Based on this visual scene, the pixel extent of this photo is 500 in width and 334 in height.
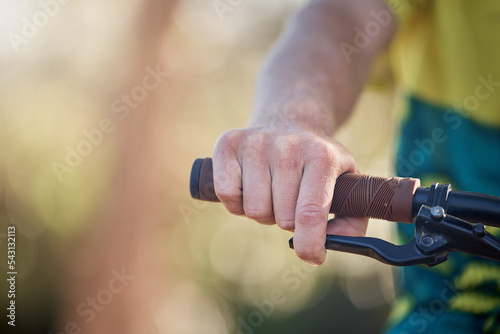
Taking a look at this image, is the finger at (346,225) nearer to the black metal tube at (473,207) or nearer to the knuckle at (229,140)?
the black metal tube at (473,207)

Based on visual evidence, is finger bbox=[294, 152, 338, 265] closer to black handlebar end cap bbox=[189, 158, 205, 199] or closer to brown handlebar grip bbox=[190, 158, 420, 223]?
brown handlebar grip bbox=[190, 158, 420, 223]

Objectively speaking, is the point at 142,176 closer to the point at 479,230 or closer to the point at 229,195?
the point at 229,195

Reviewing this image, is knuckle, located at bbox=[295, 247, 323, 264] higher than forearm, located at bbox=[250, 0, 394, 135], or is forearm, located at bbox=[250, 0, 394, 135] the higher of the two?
forearm, located at bbox=[250, 0, 394, 135]

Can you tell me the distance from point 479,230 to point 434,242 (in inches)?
3.9

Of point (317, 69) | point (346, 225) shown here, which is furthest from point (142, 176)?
point (346, 225)

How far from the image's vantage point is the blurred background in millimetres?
4727

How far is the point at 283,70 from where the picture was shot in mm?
1757

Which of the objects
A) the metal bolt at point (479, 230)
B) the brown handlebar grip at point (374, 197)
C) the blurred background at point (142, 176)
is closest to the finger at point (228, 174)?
the brown handlebar grip at point (374, 197)

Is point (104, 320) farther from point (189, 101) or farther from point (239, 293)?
point (239, 293)

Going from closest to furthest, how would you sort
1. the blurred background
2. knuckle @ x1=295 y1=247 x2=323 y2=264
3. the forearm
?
knuckle @ x1=295 y1=247 x2=323 y2=264, the forearm, the blurred background

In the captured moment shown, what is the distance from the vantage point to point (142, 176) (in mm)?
4816

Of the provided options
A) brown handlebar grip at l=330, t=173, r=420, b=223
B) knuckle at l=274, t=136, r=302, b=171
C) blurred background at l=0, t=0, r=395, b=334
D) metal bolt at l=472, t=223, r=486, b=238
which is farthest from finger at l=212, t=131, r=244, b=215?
blurred background at l=0, t=0, r=395, b=334

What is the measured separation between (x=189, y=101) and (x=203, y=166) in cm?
793

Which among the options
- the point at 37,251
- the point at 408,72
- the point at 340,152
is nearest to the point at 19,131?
the point at 37,251
